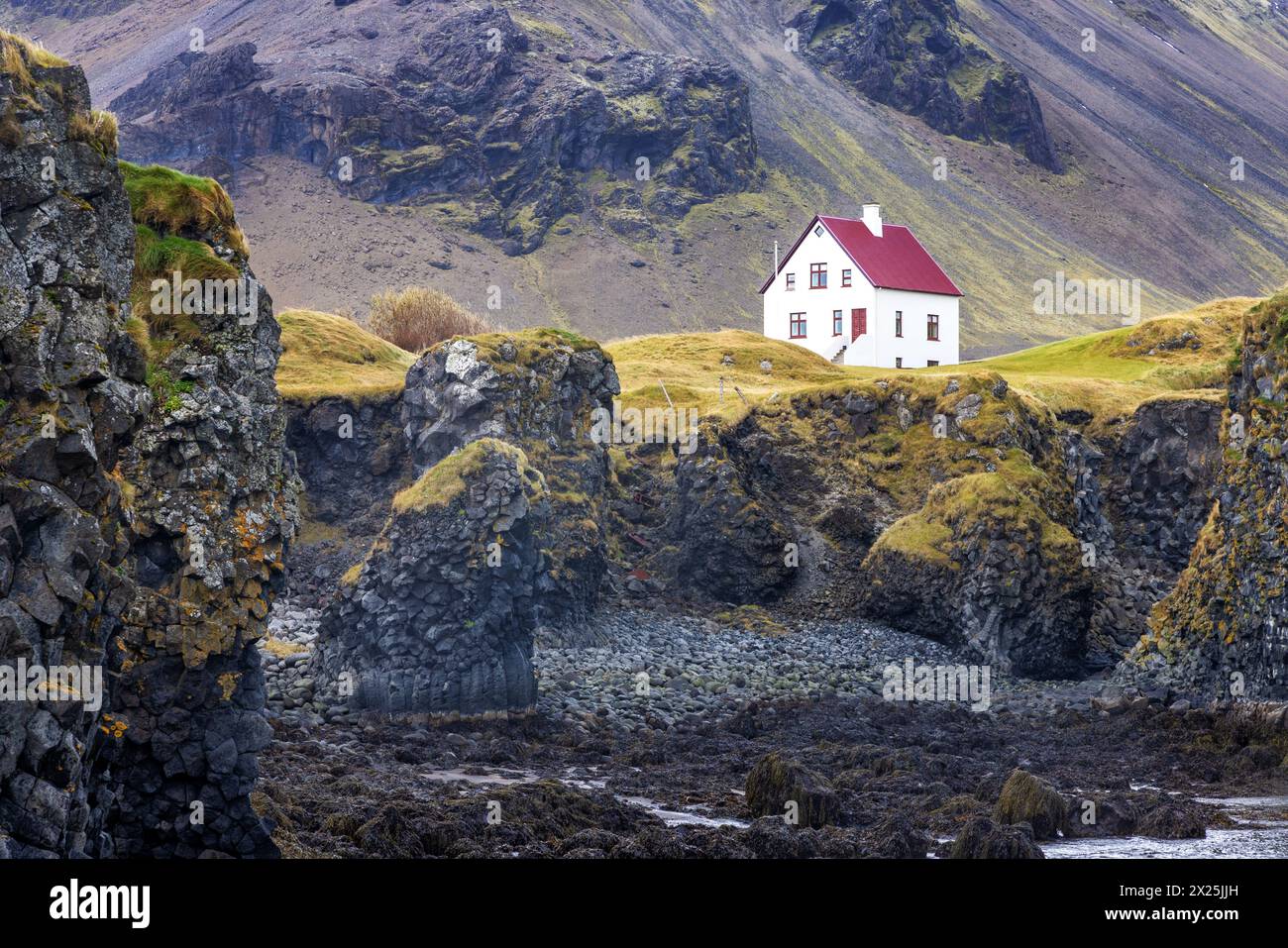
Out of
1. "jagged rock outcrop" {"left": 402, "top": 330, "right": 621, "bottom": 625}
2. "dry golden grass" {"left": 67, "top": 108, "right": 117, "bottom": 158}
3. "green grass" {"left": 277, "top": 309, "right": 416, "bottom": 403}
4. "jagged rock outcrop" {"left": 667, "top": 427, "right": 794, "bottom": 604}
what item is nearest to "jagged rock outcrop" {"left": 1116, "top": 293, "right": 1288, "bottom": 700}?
"jagged rock outcrop" {"left": 667, "top": 427, "right": 794, "bottom": 604}

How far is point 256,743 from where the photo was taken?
25.2 meters

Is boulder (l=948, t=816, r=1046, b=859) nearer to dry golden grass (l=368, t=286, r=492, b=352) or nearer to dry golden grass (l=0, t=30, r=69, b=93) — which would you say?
dry golden grass (l=0, t=30, r=69, b=93)

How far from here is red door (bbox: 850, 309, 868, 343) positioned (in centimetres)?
11194

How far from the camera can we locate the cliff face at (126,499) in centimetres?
1689

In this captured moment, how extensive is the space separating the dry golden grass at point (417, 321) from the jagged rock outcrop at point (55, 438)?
8295 cm

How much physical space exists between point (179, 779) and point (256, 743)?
1331 millimetres

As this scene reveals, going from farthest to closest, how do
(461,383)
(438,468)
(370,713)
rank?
1. (461,383)
2. (438,468)
3. (370,713)

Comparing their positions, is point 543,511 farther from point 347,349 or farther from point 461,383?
point 347,349

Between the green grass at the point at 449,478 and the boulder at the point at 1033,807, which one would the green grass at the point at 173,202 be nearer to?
the boulder at the point at 1033,807

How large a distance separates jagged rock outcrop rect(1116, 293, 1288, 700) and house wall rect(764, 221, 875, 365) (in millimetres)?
63877

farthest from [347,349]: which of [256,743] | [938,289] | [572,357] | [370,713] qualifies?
[256,743]

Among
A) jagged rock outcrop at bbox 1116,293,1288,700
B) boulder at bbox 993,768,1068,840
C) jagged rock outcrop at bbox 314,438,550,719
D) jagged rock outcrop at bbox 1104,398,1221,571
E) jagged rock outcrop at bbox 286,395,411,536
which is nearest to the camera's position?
boulder at bbox 993,768,1068,840

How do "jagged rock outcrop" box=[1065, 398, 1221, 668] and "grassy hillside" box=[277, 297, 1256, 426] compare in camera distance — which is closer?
"jagged rock outcrop" box=[1065, 398, 1221, 668]

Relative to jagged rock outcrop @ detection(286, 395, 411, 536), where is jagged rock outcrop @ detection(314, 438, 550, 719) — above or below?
below
